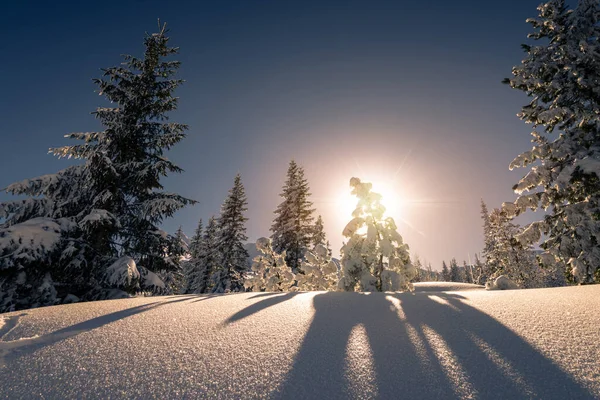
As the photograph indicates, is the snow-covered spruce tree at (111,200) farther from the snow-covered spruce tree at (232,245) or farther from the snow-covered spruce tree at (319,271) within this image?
the snow-covered spruce tree at (232,245)

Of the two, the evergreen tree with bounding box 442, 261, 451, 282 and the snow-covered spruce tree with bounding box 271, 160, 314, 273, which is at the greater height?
the snow-covered spruce tree with bounding box 271, 160, 314, 273

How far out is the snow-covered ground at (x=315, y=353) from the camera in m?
2.03

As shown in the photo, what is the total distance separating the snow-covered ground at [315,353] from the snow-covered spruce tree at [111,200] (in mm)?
4127

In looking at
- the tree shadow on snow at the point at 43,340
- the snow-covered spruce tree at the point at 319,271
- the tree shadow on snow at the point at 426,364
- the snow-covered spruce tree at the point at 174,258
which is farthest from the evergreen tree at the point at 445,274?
the tree shadow on snow at the point at 43,340

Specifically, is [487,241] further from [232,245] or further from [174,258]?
[174,258]

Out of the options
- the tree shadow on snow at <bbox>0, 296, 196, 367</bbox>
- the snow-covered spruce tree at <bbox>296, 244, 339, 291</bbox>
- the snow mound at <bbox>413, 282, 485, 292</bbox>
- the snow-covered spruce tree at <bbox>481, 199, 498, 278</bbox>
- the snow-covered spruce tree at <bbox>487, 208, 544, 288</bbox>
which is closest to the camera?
the tree shadow on snow at <bbox>0, 296, 196, 367</bbox>

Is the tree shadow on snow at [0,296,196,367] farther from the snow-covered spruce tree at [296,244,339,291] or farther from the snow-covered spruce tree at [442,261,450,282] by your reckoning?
the snow-covered spruce tree at [442,261,450,282]

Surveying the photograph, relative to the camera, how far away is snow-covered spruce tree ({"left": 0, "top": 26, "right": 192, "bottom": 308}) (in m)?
7.47

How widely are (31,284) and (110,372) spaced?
7.42m

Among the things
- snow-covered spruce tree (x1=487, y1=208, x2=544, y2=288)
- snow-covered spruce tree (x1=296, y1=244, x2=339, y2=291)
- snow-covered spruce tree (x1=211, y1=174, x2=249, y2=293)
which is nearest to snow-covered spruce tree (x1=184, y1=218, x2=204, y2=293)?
snow-covered spruce tree (x1=211, y1=174, x2=249, y2=293)

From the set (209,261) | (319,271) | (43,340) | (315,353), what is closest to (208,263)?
(209,261)

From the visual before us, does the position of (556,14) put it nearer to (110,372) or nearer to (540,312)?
(540,312)

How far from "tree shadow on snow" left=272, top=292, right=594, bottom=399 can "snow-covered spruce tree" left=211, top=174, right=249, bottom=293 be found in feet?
69.3

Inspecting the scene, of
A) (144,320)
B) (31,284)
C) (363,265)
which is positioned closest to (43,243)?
(31,284)
